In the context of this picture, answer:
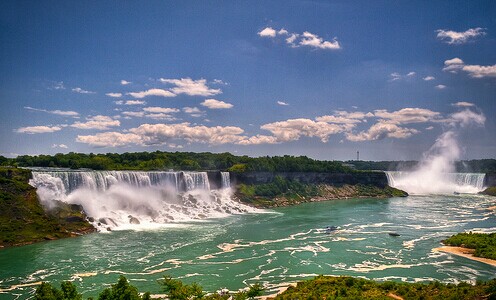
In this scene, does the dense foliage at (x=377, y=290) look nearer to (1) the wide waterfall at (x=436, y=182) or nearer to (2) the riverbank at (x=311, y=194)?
(2) the riverbank at (x=311, y=194)

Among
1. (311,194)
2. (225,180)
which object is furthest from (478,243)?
(311,194)

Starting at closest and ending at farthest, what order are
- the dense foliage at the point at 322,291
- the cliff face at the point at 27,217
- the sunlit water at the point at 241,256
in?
the dense foliage at the point at 322,291, the sunlit water at the point at 241,256, the cliff face at the point at 27,217

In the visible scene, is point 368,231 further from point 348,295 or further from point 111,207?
point 111,207

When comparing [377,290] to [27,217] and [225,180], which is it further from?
[225,180]

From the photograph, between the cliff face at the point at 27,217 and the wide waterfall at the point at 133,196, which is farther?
the wide waterfall at the point at 133,196

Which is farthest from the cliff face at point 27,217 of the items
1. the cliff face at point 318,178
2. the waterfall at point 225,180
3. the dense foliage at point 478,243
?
the cliff face at point 318,178

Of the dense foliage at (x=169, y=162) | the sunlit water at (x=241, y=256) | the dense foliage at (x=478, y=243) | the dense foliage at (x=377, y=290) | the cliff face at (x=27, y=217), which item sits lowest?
the sunlit water at (x=241, y=256)
